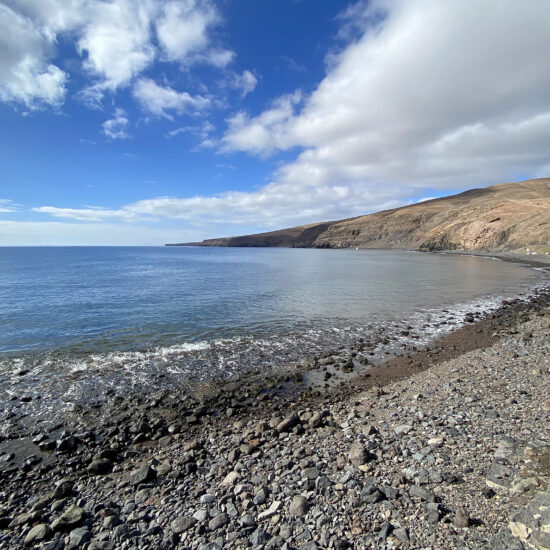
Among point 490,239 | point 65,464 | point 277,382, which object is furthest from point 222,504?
point 490,239

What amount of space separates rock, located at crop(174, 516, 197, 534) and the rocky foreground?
0.03 m

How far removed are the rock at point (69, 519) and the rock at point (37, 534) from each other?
0.13m

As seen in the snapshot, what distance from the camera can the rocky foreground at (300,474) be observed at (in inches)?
194

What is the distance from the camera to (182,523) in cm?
539

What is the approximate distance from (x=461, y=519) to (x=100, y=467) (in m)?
7.82

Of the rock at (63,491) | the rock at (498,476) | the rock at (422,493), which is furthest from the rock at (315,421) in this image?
the rock at (63,491)

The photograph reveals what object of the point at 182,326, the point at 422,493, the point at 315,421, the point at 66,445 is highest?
the point at 422,493

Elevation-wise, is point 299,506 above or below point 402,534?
below

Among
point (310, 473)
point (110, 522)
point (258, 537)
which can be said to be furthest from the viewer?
point (310, 473)

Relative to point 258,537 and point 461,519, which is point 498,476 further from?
point 258,537

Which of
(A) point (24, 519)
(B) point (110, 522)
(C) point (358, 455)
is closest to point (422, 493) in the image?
(C) point (358, 455)

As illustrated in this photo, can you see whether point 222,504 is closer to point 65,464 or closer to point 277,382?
point 65,464

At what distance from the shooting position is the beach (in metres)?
5.02

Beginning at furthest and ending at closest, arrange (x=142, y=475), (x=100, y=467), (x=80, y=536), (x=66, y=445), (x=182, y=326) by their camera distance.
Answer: (x=182, y=326) → (x=66, y=445) → (x=100, y=467) → (x=142, y=475) → (x=80, y=536)
